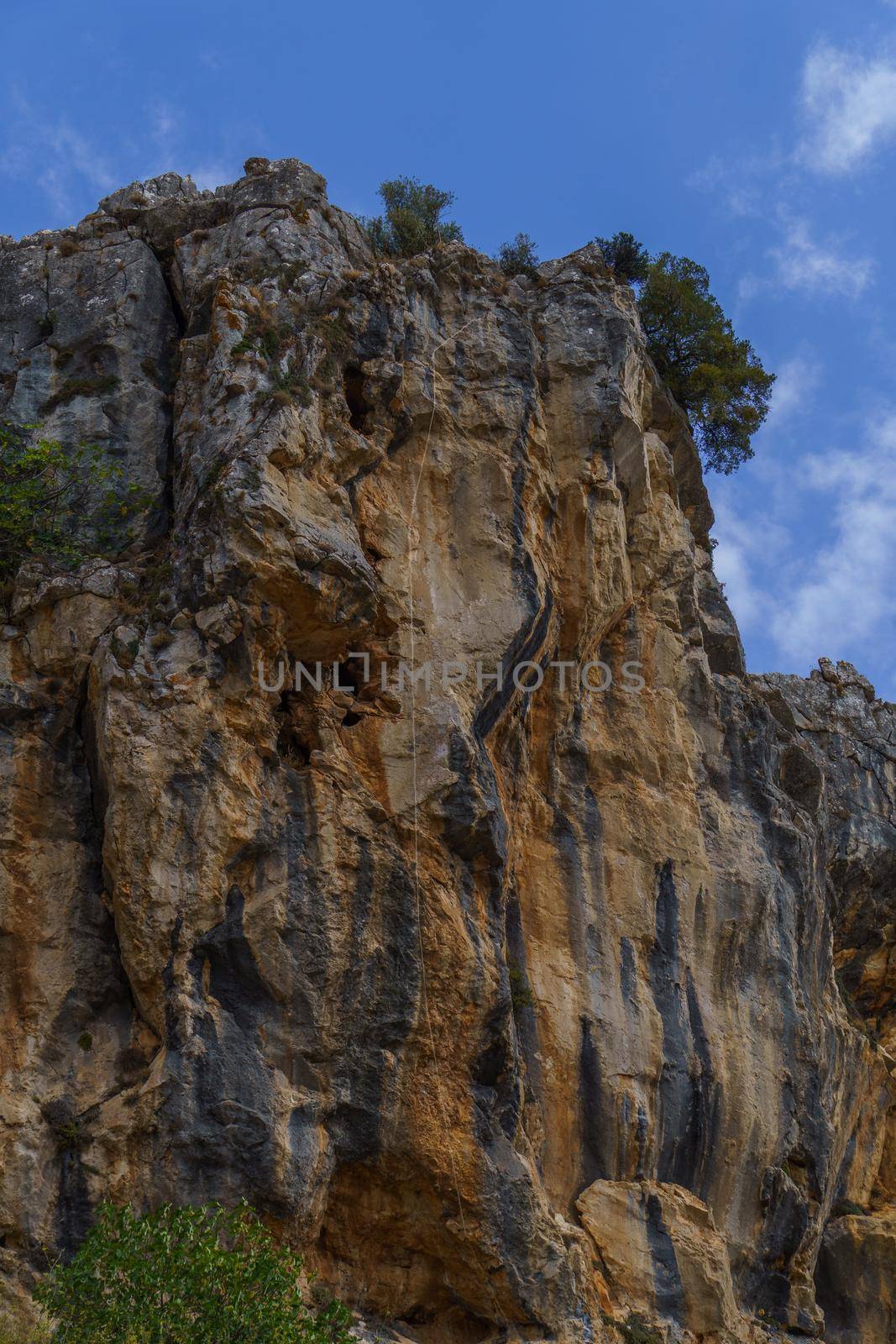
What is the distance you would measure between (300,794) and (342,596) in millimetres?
2634

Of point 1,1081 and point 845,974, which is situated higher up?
point 845,974

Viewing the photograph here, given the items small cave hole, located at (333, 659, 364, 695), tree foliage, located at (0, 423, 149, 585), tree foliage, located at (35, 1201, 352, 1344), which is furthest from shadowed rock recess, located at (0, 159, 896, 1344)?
tree foliage, located at (35, 1201, 352, 1344)

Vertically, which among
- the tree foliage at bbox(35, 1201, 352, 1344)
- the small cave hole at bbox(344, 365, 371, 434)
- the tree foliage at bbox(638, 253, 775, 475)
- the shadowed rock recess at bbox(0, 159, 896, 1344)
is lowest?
the tree foliage at bbox(35, 1201, 352, 1344)

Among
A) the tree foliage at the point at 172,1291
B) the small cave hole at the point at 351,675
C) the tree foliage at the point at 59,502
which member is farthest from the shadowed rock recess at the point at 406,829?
the tree foliage at the point at 172,1291

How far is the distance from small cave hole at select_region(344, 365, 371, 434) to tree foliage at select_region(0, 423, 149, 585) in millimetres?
3391

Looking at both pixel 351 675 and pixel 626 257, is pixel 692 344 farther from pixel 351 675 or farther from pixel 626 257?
pixel 351 675

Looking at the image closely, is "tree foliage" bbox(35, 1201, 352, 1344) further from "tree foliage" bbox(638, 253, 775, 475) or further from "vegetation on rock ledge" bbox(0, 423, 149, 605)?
"tree foliage" bbox(638, 253, 775, 475)

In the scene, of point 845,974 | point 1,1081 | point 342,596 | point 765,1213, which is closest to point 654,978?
point 765,1213

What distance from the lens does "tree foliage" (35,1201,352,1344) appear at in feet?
48.1

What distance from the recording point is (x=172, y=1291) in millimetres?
14852

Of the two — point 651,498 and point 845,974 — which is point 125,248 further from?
point 845,974

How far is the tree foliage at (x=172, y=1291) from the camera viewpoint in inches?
577

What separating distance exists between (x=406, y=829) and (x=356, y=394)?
6.72 m

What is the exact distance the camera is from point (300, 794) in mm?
19078
